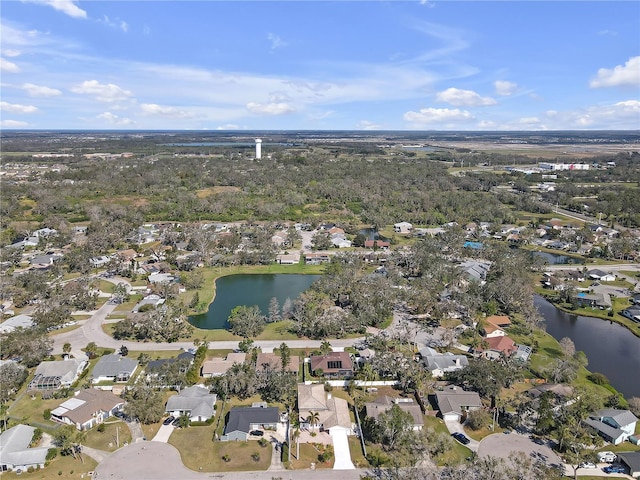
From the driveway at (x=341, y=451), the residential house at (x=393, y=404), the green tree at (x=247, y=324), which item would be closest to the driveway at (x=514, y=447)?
the residential house at (x=393, y=404)

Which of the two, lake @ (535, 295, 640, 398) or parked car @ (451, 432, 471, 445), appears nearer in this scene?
parked car @ (451, 432, 471, 445)

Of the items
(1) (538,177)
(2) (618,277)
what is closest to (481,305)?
(2) (618,277)

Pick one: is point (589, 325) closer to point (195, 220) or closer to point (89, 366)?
point (89, 366)

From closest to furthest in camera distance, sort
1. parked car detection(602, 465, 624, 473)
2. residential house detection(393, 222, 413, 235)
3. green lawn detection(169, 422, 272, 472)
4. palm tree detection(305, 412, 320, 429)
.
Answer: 1. parked car detection(602, 465, 624, 473)
2. green lawn detection(169, 422, 272, 472)
3. palm tree detection(305, 412, 320, 429)
4. residential house detection(393, 222, 413, 235)

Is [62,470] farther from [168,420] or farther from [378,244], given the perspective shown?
[378,244]

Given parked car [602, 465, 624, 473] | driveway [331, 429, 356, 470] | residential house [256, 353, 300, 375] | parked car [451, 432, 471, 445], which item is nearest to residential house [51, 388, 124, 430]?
residential house [256, 353, 300, 375]

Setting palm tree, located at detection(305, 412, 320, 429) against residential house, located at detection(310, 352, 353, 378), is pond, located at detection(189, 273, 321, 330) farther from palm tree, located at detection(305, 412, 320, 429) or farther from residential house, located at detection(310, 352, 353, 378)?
palm tree, located at detection(305, 412, 320, 429)

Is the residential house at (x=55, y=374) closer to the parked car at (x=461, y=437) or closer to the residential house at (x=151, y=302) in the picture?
the residential house at (x=151, y=302)
